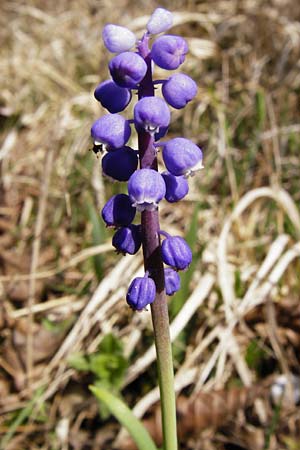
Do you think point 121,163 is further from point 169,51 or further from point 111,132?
point 169,51

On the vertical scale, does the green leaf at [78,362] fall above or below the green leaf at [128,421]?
above

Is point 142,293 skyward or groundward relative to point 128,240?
groundward

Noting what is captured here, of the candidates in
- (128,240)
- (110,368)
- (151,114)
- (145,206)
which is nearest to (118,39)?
(151,114)

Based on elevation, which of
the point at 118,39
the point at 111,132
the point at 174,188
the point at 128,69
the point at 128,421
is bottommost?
the point at 128,421

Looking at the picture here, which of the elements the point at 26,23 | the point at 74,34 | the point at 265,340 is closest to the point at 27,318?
the point at 265,340

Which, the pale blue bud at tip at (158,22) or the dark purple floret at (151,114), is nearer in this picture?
the dark purple floret at (151,114)

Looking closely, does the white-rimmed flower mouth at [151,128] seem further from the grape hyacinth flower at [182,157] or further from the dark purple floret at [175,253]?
the dark purple floret at [175,253]

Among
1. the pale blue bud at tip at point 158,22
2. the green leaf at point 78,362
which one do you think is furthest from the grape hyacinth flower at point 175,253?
the green leaf at point 78,362
